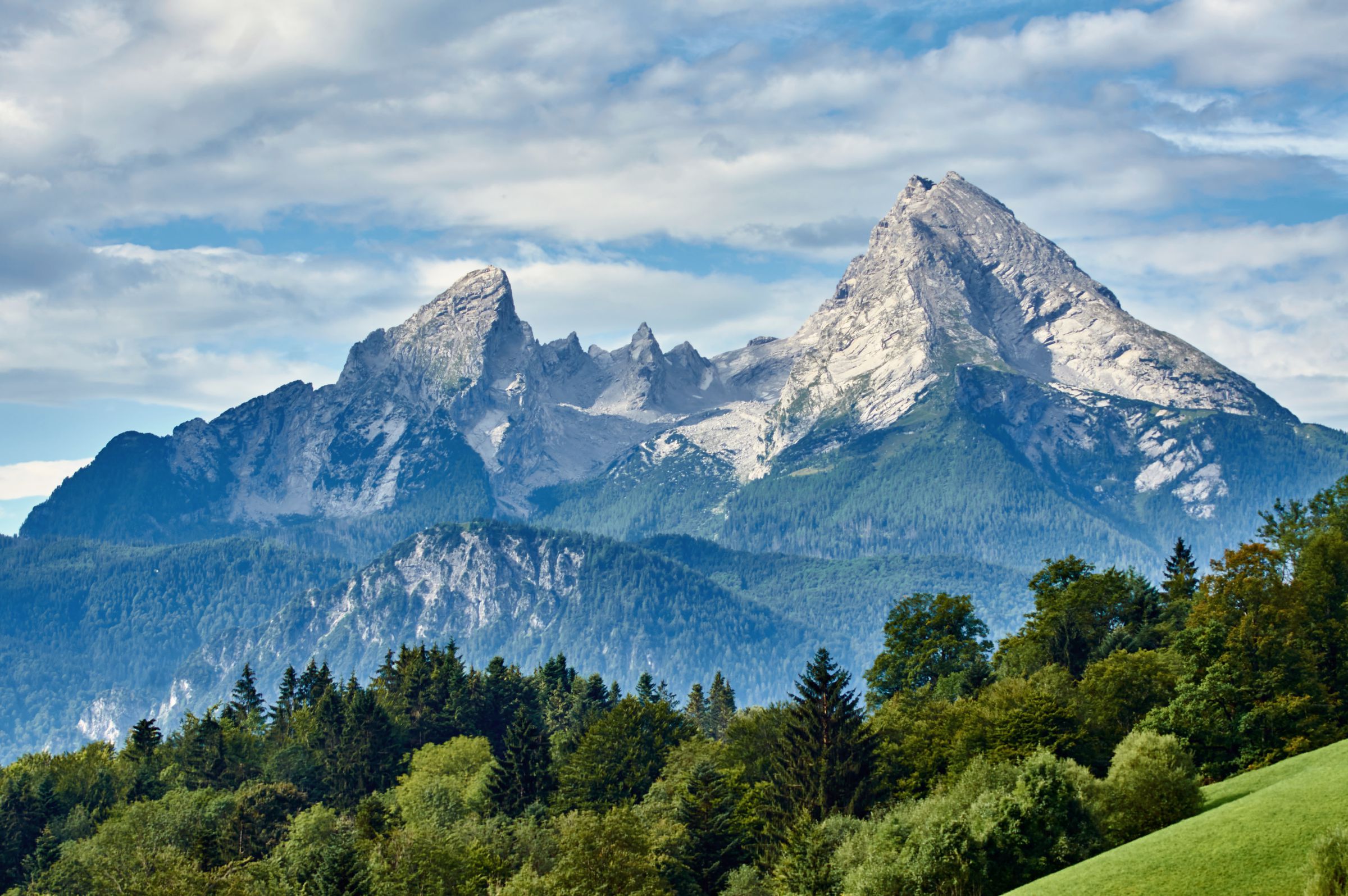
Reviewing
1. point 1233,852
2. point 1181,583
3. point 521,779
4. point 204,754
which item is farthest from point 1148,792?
point 204,754

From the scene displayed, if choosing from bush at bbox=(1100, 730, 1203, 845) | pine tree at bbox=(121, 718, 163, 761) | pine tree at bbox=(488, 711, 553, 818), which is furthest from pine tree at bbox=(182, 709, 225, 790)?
bush at bbox=(1100, 730, 1203, 845)

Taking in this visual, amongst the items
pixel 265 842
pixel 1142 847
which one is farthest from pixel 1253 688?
pixel 265 842

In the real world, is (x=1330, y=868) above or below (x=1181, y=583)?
below

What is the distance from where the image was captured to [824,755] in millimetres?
119375

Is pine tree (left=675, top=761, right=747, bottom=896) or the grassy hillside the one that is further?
pine tree (left=675, top=761, right=747, bottom=896)

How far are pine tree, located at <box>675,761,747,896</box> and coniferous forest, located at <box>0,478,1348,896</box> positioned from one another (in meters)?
0.22

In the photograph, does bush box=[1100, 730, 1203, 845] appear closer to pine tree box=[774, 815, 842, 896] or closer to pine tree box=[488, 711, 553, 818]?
pine tree box=[774, 815, 842, 896]

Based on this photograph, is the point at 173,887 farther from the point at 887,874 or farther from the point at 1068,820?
the point at 1068,820

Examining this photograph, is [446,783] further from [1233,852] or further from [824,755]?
[1233,852]

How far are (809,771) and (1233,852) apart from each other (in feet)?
175

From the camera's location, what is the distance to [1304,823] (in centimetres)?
6956

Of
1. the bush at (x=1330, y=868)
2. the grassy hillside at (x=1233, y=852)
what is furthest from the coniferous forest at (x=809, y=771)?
the bush at (x=1330, y=868)

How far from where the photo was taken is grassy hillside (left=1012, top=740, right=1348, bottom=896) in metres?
66.7

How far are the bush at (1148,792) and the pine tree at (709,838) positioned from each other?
1398 inches
